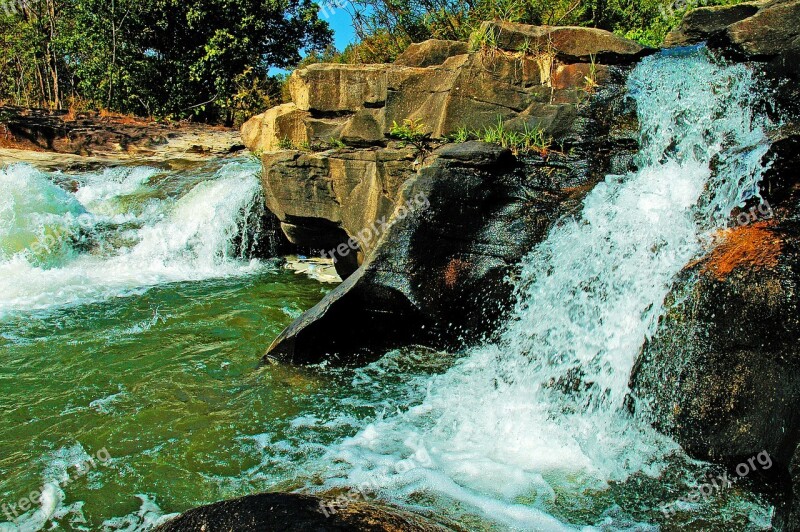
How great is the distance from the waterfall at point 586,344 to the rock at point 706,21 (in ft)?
2.28

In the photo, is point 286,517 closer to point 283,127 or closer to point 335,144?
point 335,144

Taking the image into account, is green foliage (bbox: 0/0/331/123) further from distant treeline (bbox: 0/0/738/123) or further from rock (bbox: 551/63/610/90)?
rock (bbox: 551/63/610/90)

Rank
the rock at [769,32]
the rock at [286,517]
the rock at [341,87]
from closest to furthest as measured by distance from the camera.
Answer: the rock at [286,517], the rock at [769,32], the rock at [341,87]

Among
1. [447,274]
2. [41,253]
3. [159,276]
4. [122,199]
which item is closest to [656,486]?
[447,274]

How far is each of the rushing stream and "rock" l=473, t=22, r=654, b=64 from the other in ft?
0.93

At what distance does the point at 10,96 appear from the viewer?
19.7 m

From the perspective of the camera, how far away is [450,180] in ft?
20.6

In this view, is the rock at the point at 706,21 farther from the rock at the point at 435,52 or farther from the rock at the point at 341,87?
the rock at the point at 341,87

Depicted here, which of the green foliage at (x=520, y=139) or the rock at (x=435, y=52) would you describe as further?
the rock at (x=435, y=52)

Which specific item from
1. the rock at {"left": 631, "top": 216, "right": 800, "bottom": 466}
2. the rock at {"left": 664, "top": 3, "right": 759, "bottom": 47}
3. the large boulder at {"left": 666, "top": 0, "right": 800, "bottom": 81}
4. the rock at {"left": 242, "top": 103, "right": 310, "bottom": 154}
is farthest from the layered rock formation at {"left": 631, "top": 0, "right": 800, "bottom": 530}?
the rock at {"left": 242, "top": 103, "right": 310, "bottom": 154}

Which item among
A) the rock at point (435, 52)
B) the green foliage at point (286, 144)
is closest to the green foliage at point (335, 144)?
the green foliage at point (286, 144)

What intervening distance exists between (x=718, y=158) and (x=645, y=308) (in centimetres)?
158

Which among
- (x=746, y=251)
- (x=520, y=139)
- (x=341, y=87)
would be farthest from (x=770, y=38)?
(x=341, y=87)

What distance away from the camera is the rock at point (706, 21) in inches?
283
